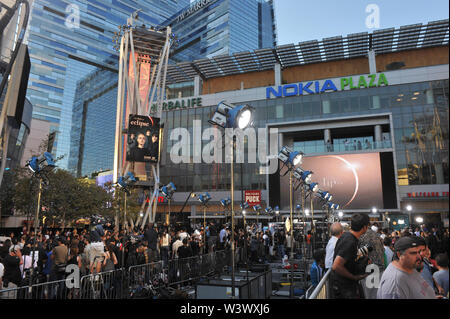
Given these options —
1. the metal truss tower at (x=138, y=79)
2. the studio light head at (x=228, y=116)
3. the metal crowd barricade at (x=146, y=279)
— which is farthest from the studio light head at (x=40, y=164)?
the metal truss tower at (x=138, y=79)

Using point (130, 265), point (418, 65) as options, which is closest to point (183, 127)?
point (418, 65)

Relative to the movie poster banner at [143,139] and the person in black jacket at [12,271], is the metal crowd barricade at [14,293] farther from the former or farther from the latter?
the movie poster banner at [143,139]

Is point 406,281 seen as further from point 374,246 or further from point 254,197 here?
point 254,197

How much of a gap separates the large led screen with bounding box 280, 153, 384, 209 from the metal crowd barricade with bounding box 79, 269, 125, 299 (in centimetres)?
3102

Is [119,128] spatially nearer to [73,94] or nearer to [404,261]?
[404,261]

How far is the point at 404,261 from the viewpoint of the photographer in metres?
3.11

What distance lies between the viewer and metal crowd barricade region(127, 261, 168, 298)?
30.4 ft

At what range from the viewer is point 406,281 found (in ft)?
9.84

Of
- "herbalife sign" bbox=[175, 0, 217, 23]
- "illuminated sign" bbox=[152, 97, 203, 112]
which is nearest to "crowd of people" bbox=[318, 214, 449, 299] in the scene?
"illuminated sign" bbox=[152, 97, 203, 112]

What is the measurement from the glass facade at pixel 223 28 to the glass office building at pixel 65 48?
30791mm

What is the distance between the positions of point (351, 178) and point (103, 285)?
115ft

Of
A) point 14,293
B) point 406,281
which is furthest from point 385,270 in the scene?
point 14,293

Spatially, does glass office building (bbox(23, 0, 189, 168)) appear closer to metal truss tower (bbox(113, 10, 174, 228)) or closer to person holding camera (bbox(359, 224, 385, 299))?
metal truss tower (bbox(113, 10, 174, 228))

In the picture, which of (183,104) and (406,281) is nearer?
(406,281)
